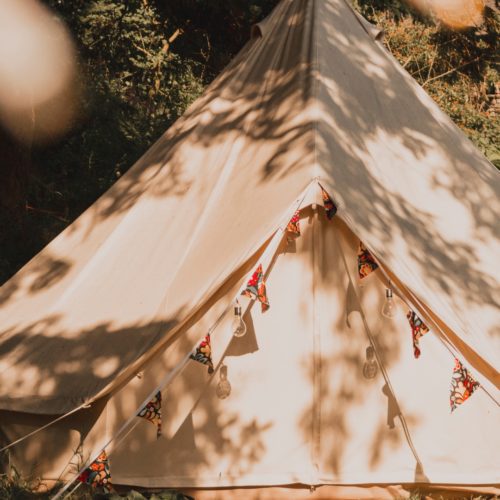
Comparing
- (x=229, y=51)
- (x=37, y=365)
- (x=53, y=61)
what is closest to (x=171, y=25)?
(x=229, y=51)

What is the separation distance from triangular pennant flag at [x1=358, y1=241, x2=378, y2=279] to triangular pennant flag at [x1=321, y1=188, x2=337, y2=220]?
20 cm

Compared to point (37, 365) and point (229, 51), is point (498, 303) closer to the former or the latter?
point (37, 365)

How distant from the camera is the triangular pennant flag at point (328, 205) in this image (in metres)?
3.87

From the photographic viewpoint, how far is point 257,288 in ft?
12.3

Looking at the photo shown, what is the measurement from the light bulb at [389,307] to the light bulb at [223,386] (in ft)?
2.66

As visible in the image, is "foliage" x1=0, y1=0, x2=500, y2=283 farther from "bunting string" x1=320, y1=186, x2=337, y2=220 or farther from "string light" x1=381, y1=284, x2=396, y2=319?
"string light" x1=381, y1=284, x2=396, y2=319

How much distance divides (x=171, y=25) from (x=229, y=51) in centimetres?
91

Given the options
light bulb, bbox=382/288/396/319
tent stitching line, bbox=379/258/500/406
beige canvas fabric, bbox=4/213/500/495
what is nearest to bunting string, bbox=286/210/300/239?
beige canvas fabric, bbox=4/213/500/495

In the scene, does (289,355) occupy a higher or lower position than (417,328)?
lower

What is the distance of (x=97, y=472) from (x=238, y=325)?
2.95 feet

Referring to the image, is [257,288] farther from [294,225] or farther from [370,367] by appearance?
[370,367]

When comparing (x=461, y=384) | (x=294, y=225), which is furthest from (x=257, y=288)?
(x=461, y=384)

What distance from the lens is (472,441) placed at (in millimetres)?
4023

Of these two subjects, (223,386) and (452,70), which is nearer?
(223,386)
